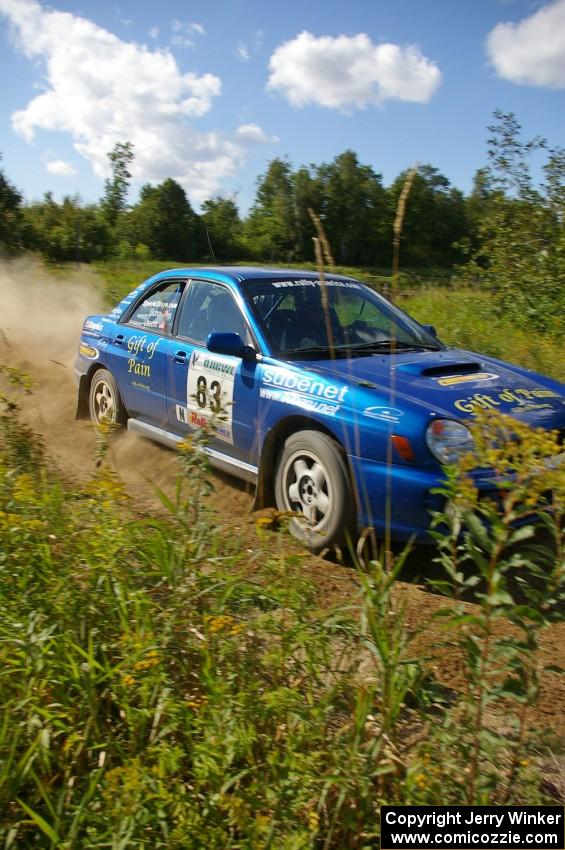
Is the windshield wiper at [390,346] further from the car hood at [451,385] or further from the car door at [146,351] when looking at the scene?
the car door at [146,351]

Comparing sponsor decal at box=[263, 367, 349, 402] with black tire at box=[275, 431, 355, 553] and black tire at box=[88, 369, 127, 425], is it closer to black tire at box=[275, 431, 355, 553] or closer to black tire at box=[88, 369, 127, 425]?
black tire at box=[275, 431, 355, 553]

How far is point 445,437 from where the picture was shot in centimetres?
378

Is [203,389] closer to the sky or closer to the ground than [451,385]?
closer to the ground

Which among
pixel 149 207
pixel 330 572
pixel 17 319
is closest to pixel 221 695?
pixel 330 572

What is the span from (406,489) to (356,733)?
170cm

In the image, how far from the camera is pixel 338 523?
4020mm

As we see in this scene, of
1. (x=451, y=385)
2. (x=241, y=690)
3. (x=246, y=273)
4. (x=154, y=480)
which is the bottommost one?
(x=154, y=480)

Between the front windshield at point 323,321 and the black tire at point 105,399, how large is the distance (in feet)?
→ 6.27

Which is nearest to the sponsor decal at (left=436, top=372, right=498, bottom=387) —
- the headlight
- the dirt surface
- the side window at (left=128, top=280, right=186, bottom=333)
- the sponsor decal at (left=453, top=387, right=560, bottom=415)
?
the sponsor decal at (left=453, top=387, right=560, bottom=415)

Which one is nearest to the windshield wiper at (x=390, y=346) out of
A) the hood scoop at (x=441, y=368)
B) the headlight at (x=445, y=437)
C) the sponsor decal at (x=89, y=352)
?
the hood scoop at (x=441, y=368)

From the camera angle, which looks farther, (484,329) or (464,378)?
(484,329)

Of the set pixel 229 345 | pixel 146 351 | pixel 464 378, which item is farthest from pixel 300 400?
pixel 146 351

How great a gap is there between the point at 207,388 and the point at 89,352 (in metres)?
2.19

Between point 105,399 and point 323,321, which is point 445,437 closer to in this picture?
point 323,321
